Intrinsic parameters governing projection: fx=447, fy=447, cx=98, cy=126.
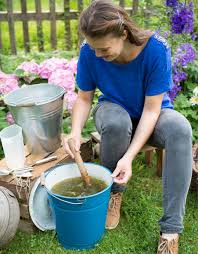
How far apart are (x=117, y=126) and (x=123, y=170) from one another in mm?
225

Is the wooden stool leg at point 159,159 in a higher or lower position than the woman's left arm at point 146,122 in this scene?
lower

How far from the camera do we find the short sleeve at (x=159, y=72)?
Result: 7.25 feet

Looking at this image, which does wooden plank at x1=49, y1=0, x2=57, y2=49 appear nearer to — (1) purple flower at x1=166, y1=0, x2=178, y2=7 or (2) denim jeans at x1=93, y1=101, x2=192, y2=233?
(1) purple flower at x1=166, y1=0, x2=178, y2=7

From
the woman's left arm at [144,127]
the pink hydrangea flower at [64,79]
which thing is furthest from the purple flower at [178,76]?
the woman's left arm at [144,127]

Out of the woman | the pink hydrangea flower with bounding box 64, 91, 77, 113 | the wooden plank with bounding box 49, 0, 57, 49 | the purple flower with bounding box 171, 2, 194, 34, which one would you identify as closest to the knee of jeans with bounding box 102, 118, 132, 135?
the woman

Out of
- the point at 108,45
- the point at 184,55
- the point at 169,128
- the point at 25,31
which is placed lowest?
the point at 25,31

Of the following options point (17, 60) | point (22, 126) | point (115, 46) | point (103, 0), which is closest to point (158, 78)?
point (115, 46)

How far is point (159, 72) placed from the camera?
2215mm

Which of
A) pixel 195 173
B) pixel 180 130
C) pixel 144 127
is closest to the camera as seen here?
pixel 180 130

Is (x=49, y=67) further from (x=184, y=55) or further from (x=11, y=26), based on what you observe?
(x=11, y=26)

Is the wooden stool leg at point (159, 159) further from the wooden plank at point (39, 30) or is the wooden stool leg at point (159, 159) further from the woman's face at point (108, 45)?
the wooden plank at point (39, 30)

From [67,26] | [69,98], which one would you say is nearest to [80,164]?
[69,98]

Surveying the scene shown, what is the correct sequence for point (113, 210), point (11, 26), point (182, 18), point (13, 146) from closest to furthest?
point (13, 146), point (113, 210), point (182, 18), point (11, 26)

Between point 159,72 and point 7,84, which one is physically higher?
point 159,72
